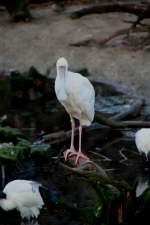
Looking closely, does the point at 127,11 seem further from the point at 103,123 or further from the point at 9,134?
the point at 9,134

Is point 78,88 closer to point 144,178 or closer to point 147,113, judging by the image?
point 144,178

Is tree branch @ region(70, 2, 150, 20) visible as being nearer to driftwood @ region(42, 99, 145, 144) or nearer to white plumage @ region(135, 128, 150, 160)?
driftwood @ region(42, 99, 145, 144)

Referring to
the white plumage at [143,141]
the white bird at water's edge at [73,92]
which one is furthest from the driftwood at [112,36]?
the white bird at water's edge at [73,92]

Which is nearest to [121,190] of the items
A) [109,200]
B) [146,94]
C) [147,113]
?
[109,200]

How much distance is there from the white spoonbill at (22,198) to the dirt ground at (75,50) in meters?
4.40

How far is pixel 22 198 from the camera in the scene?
27.3 feet

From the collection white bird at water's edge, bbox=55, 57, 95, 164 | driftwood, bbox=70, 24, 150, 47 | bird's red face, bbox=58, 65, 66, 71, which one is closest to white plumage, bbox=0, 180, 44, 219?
white bird at water's edge, bbox=55, 57, 95, 164

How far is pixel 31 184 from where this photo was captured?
331 inches

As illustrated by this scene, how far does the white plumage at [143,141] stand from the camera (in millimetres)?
9734

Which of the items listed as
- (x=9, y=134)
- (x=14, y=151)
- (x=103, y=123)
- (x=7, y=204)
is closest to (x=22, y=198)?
(x=7, y=204)

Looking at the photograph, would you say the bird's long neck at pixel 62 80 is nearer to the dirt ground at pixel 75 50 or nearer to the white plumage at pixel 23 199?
the white plumage at pixel 23 199

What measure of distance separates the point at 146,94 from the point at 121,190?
5.61 m

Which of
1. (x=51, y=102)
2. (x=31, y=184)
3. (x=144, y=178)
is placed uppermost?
(x=31, y=184)

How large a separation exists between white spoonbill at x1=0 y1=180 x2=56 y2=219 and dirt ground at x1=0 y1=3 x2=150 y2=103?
440 centimetres
